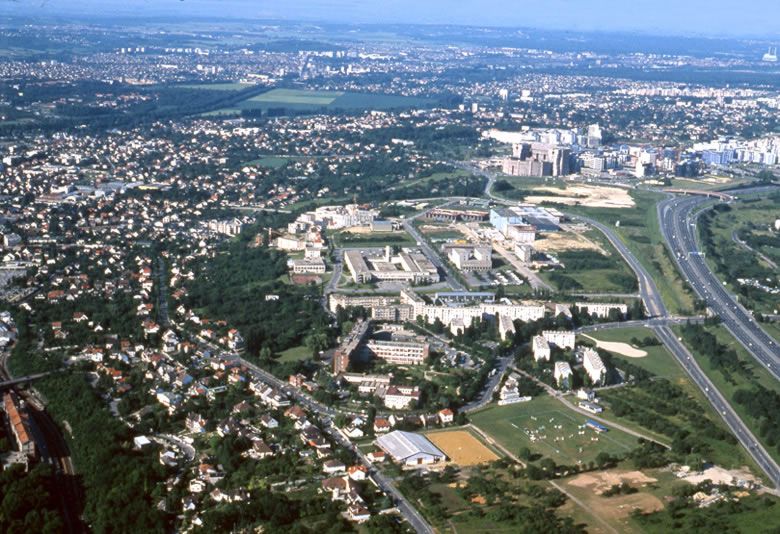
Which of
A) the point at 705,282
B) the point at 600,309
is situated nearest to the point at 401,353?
the point at 600,309

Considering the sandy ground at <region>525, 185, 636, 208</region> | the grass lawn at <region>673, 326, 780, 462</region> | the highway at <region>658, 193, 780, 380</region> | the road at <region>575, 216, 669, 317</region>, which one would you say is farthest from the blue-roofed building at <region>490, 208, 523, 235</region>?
the grass lawn at <region>673, 326, 780, 462</region>

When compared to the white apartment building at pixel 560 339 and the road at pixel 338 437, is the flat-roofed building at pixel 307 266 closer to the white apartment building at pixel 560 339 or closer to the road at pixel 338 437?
the road at pixel 338 437

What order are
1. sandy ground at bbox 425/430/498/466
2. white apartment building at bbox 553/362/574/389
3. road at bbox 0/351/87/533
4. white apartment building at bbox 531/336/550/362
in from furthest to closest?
white apartment building at bbox 531/336/550/362
white apartment building at bbox 553/362/574/389
sandy ground at bbox 425/430/498/466
road at bbox 0/351/87/533

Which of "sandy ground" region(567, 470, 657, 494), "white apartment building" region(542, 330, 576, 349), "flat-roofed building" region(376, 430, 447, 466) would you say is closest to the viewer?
"sandy ground" region(567, 470, 657, 494)

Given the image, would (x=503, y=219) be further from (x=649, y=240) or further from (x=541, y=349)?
(x=541, y=349)

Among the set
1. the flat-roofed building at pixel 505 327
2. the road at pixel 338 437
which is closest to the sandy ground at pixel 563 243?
the flat-roofed building at pixel 505 327

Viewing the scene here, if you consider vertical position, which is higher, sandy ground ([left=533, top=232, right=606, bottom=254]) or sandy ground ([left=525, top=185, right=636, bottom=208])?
sandy ground ([left=533, top=232, right=606, bottom=254])

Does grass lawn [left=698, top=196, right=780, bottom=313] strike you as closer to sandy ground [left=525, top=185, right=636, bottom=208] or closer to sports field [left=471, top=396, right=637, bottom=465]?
sandy ground [left=525, top=185, right=636, bottom=208]

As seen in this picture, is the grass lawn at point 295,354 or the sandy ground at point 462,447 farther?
the grass lawn at point 295,354
